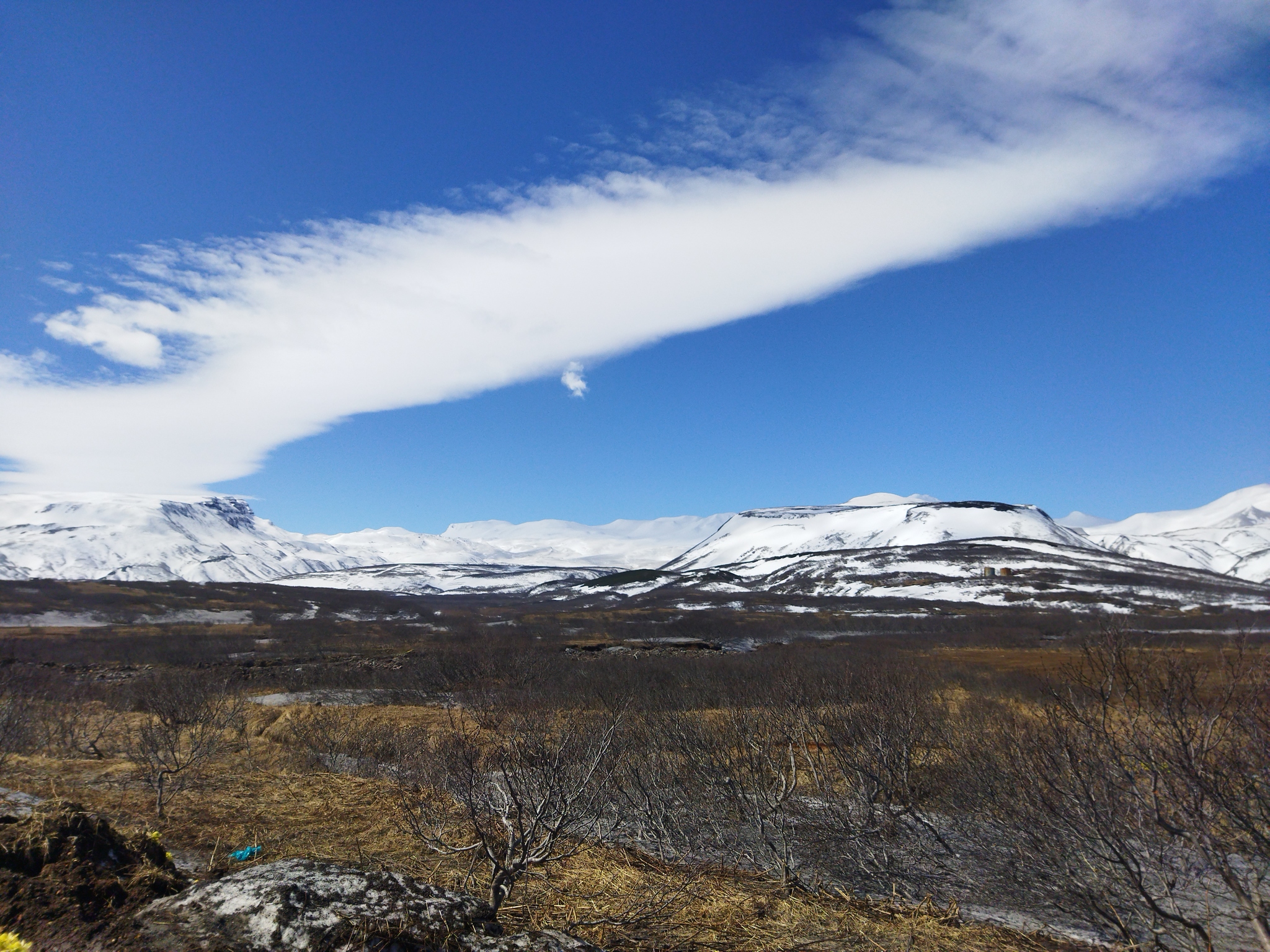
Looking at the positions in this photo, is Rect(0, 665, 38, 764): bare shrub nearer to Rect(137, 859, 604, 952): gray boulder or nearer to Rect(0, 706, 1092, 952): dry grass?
Rect(0, 706, 1092, 952): dry grass

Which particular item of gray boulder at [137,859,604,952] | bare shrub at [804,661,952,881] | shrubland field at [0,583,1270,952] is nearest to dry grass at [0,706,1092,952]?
shrubland field at [0,583,1270,952]

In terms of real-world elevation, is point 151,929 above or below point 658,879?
above

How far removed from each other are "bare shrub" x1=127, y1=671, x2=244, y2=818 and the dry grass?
13.0 inches

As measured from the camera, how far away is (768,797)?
1040cm

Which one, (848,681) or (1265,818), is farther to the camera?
(848,681)

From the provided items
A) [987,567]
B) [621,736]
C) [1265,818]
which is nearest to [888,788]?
[621,736]

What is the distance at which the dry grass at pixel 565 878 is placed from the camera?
577 centimetres

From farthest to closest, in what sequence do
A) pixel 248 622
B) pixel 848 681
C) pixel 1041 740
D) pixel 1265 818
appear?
pixel 248 622 < pixel 848 681 < pixel 1041 740 < pixel 1265 818

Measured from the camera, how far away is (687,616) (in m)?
88.0

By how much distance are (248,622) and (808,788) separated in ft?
288

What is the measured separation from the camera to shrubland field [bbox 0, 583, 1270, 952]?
19.6 feet

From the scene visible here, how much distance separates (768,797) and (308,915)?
26.8 feet

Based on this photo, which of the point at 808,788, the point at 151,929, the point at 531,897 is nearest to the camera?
the point at 151,929

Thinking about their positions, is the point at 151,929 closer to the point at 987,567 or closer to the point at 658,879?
the point at 658,879
